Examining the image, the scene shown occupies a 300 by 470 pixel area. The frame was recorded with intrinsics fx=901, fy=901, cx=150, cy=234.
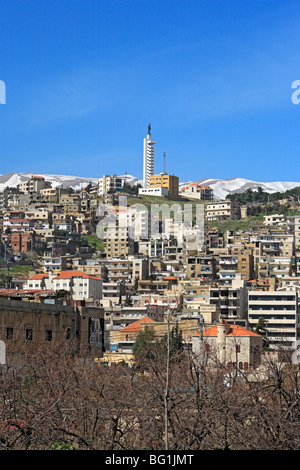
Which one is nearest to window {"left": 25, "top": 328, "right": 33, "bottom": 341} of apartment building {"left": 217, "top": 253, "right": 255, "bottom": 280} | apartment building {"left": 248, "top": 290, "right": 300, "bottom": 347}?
apartment building {"left": 248, "top": 290, "right": 300, "bottom": 347}

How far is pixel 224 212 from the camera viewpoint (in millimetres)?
119750

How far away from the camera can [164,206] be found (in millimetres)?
122500

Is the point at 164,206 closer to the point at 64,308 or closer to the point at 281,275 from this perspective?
the point at 281,275

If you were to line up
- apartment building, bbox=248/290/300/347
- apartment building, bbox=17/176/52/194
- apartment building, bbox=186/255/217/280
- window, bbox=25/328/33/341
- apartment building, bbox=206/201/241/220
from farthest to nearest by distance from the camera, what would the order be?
apartment building, bbox=17/176/52/194 < apartment building, bbox=206/201/241/220 < apartment building, bbox=186/255/217/280 < apartment building, bbox=248/290/300/347 < window, bbox=25/328/33/341

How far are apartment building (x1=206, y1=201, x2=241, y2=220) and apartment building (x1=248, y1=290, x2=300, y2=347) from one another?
62.6m

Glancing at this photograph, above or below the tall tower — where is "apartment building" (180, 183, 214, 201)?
below

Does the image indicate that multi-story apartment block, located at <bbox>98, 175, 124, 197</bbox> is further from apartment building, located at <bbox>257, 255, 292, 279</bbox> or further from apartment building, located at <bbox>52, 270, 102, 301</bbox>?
apartment building, located at <bbox>52, 270, 102, 301</bbox>

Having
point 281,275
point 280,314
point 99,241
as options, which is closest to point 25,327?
point 280,314

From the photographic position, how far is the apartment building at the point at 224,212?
119312 millimetres

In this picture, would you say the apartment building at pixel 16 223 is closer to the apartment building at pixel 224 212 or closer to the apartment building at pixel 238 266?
the apartment building at pixel 224 212

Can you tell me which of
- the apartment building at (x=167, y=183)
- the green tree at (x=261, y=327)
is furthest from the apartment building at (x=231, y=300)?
the apartment building at (x=167, y=183)

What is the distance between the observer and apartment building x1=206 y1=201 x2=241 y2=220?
119312mm

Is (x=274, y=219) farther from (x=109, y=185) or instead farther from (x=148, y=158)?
(x=148, y=158)
